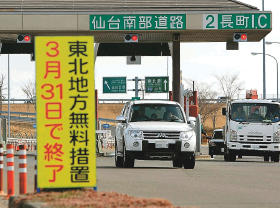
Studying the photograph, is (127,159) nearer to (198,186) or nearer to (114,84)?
(198,186)

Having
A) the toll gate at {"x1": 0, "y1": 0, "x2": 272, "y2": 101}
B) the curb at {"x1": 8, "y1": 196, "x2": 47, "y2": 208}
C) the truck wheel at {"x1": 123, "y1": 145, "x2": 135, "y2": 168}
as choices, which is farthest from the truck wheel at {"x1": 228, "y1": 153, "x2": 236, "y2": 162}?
the curb at {"x1": 8, "y1": 196, "x2": 47, "y2": 208}

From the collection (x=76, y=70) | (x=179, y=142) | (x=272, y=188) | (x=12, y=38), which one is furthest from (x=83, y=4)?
(x=76, y=70)

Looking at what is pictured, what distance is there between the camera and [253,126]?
3195 centimetres

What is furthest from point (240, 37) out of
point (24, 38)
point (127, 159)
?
point (127, 159)

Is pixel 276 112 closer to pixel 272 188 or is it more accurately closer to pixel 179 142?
pixel 179 142

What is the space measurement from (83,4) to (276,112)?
933cm

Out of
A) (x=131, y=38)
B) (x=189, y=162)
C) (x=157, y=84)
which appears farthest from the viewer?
(x=157, y=84)

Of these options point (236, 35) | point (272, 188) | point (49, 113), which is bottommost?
point (272, 188)

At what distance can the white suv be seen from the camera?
79.8 ft

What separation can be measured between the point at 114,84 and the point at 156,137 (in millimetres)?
35422

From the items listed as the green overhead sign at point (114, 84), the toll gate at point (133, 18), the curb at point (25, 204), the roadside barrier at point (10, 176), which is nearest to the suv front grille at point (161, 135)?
the roadside barrier at point (10, 176)

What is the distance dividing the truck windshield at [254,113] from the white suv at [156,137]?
22.8ft

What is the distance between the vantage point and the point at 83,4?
36.7 m

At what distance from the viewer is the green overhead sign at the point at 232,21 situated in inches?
1419
